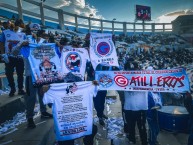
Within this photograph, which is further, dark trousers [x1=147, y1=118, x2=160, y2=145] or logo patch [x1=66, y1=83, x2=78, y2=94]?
dark trousers [x1=147, y1=118, x2=160, y2=145]

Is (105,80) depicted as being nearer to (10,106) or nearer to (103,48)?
(103,48)

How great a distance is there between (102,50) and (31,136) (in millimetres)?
2833

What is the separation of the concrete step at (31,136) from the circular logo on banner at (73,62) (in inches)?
64.9

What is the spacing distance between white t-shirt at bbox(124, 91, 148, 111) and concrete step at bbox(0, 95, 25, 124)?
126 inches

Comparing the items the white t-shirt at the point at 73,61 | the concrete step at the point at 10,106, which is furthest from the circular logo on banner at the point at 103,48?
the concrete step at the point at 10,106

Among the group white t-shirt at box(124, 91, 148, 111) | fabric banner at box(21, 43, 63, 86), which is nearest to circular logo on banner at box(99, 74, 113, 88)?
white t-shirt at box(124, 91, 148, 111)

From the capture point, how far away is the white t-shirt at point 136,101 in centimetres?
477

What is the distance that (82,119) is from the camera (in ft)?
13.2

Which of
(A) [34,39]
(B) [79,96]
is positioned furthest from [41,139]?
(A) [34,39]

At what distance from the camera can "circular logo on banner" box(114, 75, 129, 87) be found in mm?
4844

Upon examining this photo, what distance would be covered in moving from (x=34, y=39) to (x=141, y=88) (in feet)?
10.5

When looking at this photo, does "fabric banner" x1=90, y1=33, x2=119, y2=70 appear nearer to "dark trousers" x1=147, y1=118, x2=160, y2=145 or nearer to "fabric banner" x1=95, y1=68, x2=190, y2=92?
"fabric banner" x1=95, y1=68, x2=190, y2=92

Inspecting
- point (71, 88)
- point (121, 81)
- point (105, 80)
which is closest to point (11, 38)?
point (71, 88)

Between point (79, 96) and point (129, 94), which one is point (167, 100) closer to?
point (129, 94)
